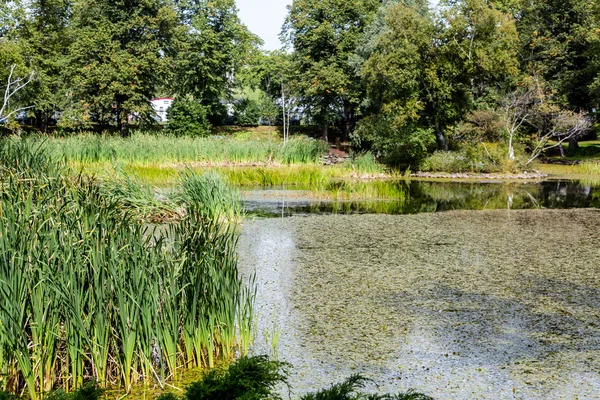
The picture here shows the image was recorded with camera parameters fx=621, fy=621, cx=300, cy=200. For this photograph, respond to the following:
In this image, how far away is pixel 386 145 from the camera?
24.2 metres

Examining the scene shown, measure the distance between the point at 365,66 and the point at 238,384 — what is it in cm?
2263

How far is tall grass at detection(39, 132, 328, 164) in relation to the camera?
16766 millimetres

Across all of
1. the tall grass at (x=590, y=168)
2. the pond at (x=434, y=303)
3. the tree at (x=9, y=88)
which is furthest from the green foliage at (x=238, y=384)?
the tall grass at (x=590, y=168)

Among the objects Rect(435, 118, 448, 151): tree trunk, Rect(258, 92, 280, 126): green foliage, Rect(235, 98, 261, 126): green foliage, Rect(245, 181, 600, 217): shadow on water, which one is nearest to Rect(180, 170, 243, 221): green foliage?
Rect(245, 181, 600, 217): shadow on water

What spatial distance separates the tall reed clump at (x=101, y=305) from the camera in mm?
3477

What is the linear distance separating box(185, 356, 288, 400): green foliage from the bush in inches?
1207

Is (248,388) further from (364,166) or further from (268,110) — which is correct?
(268,110)

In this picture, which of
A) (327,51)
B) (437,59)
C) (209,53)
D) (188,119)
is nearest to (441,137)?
(437,59)

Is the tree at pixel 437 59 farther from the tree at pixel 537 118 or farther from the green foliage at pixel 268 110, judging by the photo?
the green foliage at pixel 268 110

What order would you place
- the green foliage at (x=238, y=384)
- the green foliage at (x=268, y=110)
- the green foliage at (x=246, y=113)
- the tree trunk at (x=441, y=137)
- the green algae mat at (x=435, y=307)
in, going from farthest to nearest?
the green foliage at (x=246, y=113), the green foliage at (x=268, y=110), the tree trunk at (x=441, y=137), the green algae mat at (x=435, y=307), the green foliage at (x=238, y=384)

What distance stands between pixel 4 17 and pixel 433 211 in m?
24.6

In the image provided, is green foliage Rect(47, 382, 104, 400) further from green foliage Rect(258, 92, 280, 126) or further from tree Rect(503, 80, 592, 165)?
green foliage Rect(258, 92, 280, 126)

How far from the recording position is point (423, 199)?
14.9 m

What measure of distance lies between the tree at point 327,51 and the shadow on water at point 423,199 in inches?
575
